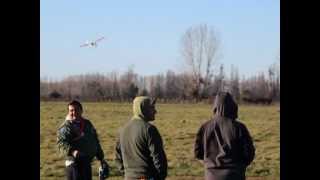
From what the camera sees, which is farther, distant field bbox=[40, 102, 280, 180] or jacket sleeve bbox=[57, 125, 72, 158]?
distant field bbox=[40, 102, 280, 180]

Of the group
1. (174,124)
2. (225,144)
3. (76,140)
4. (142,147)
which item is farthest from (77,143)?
(174,124)

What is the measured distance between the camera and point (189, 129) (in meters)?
15.5

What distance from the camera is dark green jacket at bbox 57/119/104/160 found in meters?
6.49

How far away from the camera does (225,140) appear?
599 cm

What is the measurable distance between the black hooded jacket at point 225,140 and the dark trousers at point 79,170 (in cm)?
130

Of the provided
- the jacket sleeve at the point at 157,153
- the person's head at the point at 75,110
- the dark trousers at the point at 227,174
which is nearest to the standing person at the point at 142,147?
the jacket sleeve at the point at 157,153

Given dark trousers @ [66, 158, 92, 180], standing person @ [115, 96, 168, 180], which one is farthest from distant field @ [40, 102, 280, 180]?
standing person @ [115, 96, 168, 180]

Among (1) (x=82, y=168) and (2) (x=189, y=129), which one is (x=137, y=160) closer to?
(1) (x=82, y=168)

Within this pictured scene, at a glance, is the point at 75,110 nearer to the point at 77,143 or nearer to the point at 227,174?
the point at 77,143

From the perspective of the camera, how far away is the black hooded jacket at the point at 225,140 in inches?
234

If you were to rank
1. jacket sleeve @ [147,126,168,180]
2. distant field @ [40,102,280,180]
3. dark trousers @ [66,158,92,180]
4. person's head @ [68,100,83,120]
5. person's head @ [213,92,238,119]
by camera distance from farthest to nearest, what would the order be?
1. distant field @ [40,102,280,180]
2. dark trousers @ [66,158,92,180]
3. person's head @ [68,100,83,120]
4. person's head @ [213,92,238,119]
5. jacket sleeve @ [147,126,168,180]

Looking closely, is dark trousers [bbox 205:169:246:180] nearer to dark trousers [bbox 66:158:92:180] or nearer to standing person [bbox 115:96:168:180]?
standing person [bbox 115:96:168:180]
